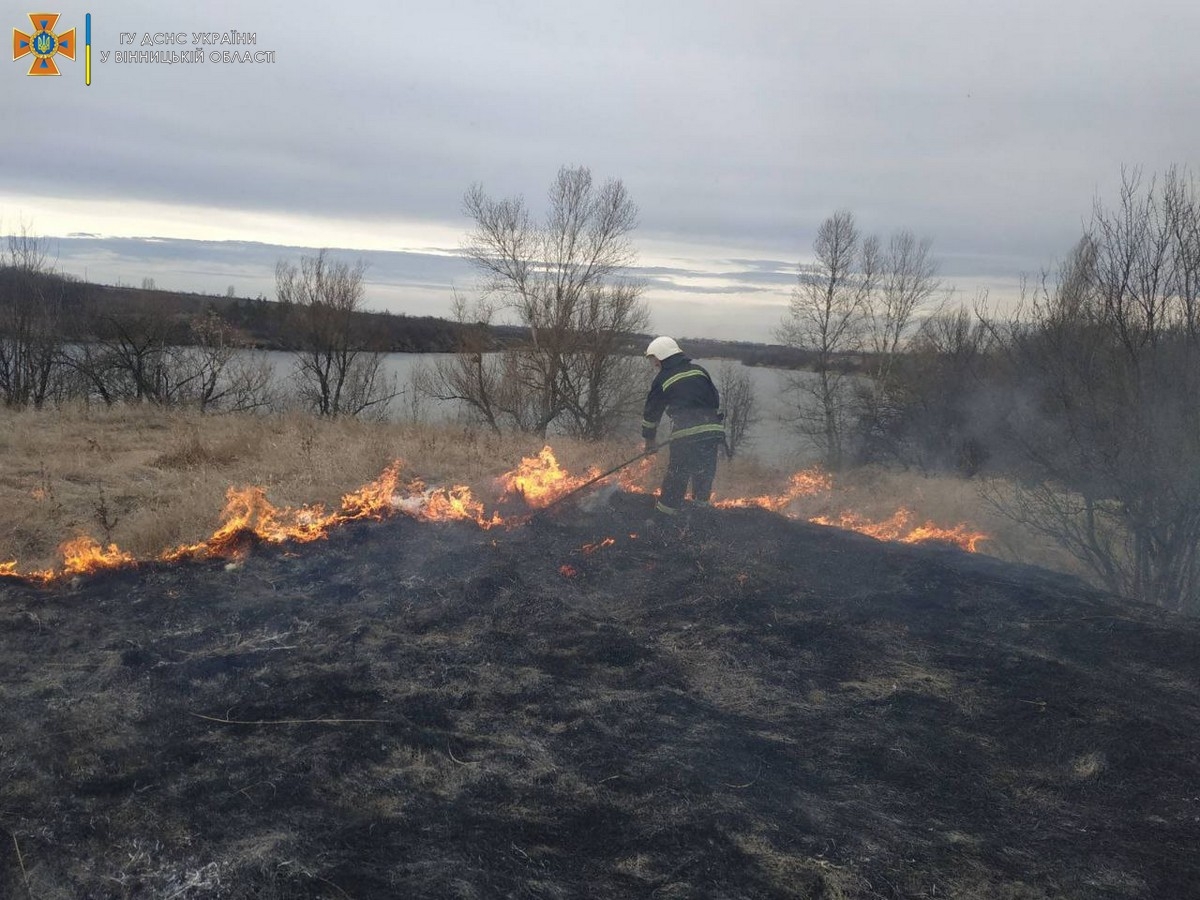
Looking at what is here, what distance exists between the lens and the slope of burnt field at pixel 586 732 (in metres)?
3.27

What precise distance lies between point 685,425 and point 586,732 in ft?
16.1

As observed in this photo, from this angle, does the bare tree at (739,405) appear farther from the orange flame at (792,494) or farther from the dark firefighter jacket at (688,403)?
the dark firefighter jacket at (688,403)

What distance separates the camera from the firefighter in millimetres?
8617

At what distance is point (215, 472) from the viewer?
36.2 ft

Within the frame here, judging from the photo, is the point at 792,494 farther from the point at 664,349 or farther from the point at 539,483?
the point at 539,483

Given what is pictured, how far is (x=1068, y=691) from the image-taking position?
16.5 feet

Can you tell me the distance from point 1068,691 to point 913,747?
146cm

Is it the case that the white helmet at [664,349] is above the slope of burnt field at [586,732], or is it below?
above

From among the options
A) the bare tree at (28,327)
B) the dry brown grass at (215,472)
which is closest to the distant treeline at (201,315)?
the bare tree at (28,327)

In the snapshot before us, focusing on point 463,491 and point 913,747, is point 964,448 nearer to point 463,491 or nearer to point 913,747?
point 463,491

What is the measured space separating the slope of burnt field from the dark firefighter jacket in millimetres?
1882

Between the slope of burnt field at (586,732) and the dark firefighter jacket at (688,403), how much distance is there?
1882 millimetres

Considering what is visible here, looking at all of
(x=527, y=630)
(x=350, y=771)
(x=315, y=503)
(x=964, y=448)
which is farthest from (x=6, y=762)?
(x=964, y=448)

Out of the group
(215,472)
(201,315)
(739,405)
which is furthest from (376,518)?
(739,405)
